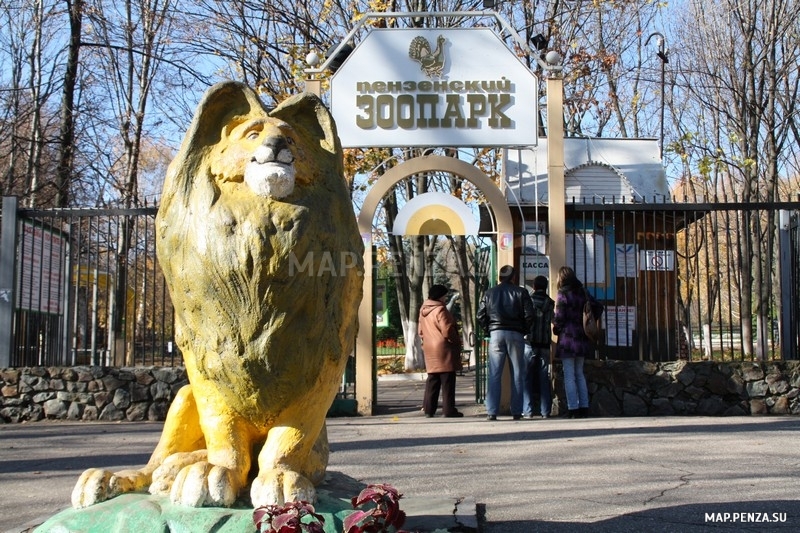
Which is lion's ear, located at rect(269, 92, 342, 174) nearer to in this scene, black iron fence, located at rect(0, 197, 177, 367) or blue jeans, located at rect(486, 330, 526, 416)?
blue jeans, located at rect(486, 330, 526, 416)

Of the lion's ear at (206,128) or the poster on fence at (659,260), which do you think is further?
the poster on fence at (659,260)

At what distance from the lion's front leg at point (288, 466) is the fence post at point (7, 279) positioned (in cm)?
814

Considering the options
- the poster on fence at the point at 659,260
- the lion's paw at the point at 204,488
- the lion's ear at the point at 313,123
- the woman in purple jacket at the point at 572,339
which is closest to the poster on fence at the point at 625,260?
the poster on fence at the point at 659,260

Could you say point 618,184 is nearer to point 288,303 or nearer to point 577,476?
point 577,476

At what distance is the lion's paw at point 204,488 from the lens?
3220 millimetres

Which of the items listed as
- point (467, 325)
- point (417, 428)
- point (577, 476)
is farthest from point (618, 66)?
point (577, 476)

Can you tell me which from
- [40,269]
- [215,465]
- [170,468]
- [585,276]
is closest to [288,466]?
[215,465]

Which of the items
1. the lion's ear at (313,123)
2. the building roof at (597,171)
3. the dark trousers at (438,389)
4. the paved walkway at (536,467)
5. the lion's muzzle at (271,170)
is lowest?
the paved walkway at (536,467)

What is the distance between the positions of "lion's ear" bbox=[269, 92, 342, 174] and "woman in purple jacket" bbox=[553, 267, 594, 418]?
6.80m

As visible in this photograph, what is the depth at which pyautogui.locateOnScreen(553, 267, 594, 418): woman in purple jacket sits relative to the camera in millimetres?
10031

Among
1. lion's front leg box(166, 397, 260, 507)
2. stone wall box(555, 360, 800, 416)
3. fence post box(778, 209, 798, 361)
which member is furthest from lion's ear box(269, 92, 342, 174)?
fence post box(778, 209, 798, 361)

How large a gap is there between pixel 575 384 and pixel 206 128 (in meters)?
7.54

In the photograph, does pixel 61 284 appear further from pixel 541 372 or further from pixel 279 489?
pixel 279 489

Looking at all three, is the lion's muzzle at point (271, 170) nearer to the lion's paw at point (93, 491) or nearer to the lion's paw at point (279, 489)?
the lion's paw at point (279, 489)
